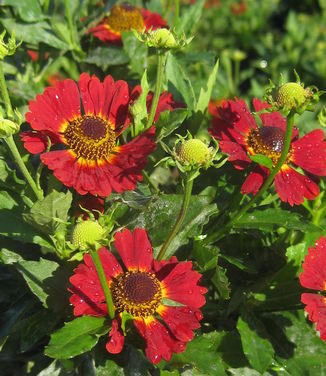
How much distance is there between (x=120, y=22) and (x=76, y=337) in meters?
0.94

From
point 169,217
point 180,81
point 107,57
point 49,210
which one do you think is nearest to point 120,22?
point 107,57

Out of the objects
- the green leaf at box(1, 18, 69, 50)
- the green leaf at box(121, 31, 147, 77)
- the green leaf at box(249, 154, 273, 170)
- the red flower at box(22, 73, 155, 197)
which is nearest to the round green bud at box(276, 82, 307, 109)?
the green leaf at box(249, 154, 273, 170)

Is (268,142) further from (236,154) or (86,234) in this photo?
(86,234)

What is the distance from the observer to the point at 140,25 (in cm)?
173

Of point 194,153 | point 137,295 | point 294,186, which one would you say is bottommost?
point 137,295

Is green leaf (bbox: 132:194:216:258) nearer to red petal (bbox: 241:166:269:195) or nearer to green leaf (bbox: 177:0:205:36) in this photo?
red petal (bbox: 241:166:269:195)

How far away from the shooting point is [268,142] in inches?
48.4

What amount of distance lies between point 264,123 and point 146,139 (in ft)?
1.06

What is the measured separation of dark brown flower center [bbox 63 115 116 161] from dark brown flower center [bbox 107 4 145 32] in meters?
0.59

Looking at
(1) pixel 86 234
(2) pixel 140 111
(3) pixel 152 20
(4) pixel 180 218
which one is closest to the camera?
(1) pixel 86 234

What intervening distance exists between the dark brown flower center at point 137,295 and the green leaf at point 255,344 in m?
0.18

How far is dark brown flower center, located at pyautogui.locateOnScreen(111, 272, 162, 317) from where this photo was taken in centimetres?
104

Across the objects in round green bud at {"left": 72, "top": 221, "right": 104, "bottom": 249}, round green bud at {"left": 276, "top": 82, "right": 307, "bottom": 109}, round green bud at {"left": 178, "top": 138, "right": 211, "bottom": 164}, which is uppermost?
round green bud at {"left": 276, "top": 82, "right": 307, "bottom": 109}

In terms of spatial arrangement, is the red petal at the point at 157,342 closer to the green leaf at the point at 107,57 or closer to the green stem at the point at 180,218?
the green stem at the point at 180,218
